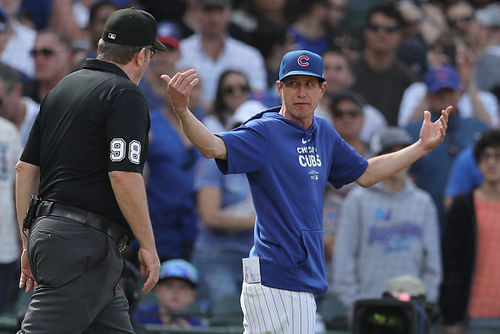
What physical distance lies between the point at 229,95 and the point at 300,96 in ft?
12.1

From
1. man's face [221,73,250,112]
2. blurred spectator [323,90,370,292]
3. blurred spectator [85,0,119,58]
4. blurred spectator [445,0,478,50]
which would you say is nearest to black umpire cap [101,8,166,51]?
blurred spectator [323,90,370,292]

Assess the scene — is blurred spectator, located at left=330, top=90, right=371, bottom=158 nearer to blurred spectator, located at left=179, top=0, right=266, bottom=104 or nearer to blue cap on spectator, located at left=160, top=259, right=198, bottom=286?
blurred spectator, located at left=179, top=0, right=266, bottom=104

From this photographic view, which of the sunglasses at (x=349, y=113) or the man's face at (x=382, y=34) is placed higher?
the man's face at (x=382, y=34)

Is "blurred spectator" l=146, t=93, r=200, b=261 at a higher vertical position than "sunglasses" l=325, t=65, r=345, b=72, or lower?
lower

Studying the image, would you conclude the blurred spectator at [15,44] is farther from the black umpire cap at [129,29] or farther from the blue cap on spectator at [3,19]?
the black umpire cap at [129,29]

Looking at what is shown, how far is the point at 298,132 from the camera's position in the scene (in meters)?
4.50

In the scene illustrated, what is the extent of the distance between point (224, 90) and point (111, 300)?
4258 millimetres

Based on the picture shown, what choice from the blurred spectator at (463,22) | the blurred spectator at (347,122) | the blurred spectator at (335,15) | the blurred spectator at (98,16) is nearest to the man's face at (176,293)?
the blurred spectator at (347,122)

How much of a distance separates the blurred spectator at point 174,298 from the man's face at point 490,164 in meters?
2.39

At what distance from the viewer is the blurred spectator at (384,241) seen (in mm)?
6934

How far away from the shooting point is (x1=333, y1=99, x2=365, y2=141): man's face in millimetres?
7828

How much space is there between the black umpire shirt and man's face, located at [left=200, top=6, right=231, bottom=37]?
505 centimetres

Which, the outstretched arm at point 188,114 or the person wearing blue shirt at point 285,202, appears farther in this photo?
the person wearing blue shirt at point 285,202

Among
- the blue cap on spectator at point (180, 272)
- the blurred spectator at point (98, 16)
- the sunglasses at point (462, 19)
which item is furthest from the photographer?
the sunglasses at point (462, 19)
